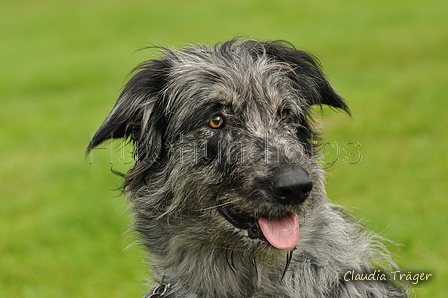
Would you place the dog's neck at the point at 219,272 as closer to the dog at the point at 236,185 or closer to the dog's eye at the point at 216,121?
the dog at the point at 236,185

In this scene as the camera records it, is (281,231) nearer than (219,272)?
Yes

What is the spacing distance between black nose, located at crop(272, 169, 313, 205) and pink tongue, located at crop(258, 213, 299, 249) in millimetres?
218

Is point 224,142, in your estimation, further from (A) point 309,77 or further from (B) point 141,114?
(A) point 309,77

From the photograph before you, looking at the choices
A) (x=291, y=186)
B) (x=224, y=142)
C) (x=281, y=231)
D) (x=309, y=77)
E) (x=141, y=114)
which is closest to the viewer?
(x=291, y=186)

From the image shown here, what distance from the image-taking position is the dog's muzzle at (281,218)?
348 centimetres

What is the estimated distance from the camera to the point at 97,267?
23.1 ft

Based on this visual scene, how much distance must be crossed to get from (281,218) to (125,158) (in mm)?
3131

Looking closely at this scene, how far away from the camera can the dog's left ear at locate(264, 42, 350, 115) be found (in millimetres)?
4508

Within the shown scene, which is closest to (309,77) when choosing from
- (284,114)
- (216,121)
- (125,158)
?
(284,114)

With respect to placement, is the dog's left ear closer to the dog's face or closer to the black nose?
the dog's face

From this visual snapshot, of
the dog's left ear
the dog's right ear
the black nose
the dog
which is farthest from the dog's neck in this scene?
the dog's left ear

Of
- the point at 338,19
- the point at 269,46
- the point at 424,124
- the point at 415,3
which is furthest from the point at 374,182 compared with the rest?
the point at 415,3

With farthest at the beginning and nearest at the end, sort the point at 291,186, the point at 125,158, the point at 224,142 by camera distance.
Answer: the point at 125,158 → the point at 224,142 → the point at 291,186

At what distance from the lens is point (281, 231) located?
3.68m
